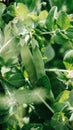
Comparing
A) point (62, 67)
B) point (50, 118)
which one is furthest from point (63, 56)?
point (50, 118)

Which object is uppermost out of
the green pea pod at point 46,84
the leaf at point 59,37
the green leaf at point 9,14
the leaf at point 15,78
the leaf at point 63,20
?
the green leaf at point 9,14

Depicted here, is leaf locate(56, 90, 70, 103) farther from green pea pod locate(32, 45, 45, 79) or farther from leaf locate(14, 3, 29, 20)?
leaf locate(14, 3, 29, 20)

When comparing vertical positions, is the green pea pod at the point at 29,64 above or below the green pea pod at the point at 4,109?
above

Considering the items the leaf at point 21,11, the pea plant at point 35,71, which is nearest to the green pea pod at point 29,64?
the pea plant at point 35,71

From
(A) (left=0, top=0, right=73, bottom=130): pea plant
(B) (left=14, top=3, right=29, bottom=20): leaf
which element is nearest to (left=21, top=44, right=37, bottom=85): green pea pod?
(A) (left=0, top=0, right=73, bottom=130): pea plant

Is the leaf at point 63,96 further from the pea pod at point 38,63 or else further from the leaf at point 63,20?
the leaf at point 63,20

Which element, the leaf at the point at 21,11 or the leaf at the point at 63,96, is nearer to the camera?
the leaf at the point at 63,96

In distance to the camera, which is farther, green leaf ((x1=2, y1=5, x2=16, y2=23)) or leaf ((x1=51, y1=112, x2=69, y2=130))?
green leaf ((x1=2, y1=5, x2=16, y2=23))

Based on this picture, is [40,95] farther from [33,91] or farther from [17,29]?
[17,29]
